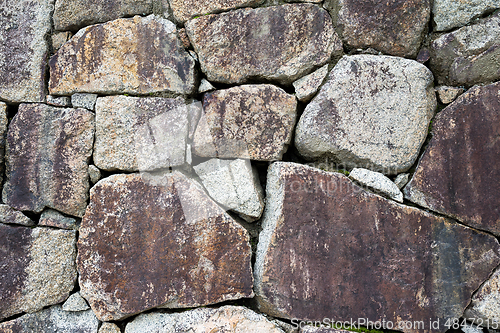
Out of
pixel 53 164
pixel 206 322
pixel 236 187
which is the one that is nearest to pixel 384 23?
pixel 236 187

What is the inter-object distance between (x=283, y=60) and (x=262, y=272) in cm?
103

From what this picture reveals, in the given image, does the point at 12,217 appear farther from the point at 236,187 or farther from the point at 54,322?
the point at 236,187

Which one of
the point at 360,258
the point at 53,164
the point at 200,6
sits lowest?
the point at 360,258

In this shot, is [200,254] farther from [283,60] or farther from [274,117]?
[283,60]

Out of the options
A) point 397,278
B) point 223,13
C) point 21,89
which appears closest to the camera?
point 397,278

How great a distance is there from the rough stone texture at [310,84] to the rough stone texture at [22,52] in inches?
53.8

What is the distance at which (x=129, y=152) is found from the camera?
163 centimetres

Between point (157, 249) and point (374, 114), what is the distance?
1231mm

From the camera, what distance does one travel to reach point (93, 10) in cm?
174

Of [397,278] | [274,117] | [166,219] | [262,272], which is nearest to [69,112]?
[166,219]

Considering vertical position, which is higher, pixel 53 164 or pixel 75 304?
pixel 53 164

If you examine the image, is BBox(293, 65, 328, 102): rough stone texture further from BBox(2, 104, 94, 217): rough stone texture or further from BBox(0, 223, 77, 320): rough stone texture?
BBox(0, 223, 77, 320): rough stone texture

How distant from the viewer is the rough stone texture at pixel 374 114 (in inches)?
61.1

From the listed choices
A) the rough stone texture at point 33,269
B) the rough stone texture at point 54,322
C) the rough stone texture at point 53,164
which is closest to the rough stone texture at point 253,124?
the rough stone texture at point 53,164
